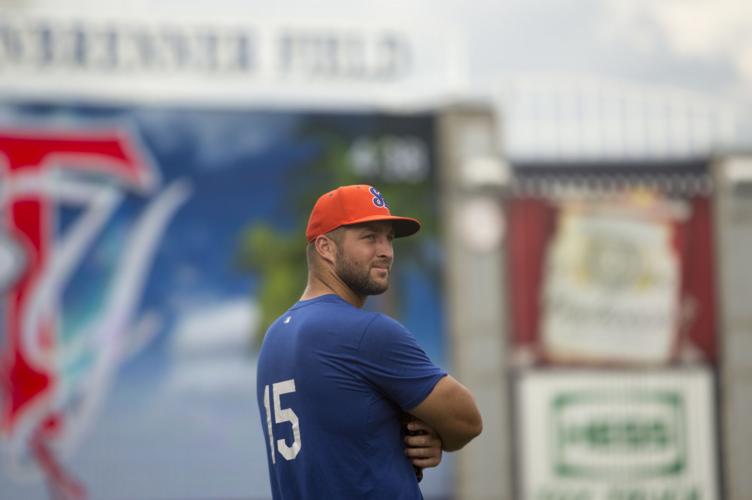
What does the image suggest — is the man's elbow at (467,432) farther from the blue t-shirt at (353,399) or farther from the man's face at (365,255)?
the man's face at (365,255)

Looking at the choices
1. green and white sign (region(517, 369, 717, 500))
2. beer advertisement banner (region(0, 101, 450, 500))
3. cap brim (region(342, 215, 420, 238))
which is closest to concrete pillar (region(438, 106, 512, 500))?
beer advertisement banner (region(0, 101, 450, 500))

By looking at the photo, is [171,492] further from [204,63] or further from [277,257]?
[204,63]

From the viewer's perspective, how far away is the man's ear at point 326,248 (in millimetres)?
3479

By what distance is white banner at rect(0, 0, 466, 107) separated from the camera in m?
14.9

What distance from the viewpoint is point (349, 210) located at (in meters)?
3.42

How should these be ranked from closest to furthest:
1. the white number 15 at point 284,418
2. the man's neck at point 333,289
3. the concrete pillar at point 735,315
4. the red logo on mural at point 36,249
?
the white number 15 at point 284,418 → the man's neck at point 333,289 → the red logo on mural at point 36,249 → the concrete pillar at point 735,315

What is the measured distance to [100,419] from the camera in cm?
1452

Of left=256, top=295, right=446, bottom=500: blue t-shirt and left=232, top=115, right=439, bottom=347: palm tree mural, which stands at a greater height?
left=232, top=115, right=439, bottom=347: palm tree mural

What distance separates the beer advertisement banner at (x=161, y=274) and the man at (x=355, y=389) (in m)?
11.5

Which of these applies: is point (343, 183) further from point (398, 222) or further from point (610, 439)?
point (398, 222)

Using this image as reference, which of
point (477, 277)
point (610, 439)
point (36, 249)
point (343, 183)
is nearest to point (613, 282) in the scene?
point (477, 277)

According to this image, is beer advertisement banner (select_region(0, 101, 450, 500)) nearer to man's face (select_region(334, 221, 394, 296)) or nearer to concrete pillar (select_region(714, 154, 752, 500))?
concrete pillar (select_region(714, 154, 752, 500))

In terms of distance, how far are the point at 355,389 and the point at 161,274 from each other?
1194 centimetres

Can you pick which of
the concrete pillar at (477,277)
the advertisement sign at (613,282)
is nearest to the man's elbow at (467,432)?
the concrete pillar at (477,277)
